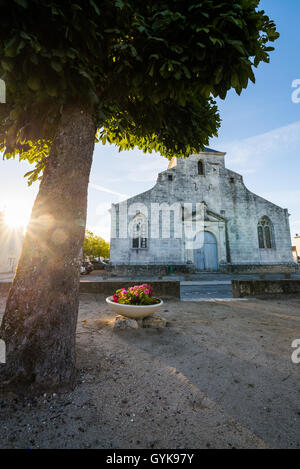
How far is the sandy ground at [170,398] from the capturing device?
1755 millimetres

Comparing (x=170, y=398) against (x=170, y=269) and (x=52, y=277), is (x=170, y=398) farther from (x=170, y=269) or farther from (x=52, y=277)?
(x=170, y=269)

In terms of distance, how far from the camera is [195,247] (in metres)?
20.3

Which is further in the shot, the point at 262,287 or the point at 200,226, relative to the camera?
the point at 200,226

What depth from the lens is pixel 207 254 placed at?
67.1 ft

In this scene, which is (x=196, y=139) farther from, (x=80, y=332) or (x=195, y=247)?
(x=195, y=247)

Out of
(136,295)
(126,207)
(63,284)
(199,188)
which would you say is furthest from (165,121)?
(199,188)

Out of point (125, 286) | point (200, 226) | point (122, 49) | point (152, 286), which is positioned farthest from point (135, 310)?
point (200, 226)

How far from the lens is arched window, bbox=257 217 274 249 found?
852 inches

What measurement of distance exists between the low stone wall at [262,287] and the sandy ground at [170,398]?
14.8 ft

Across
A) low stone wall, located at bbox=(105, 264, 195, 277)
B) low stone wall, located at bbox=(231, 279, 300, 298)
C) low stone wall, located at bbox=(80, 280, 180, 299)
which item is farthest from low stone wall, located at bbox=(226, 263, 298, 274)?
low stone wall, located at bbox=(80, 280, 180, 299)

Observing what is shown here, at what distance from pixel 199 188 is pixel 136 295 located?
1934 centimetres

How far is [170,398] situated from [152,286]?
6.06m
